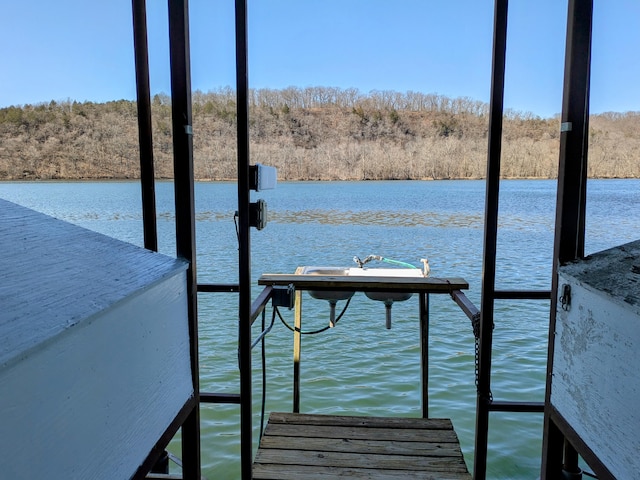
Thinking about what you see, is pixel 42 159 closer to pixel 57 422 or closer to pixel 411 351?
pixel 411 351

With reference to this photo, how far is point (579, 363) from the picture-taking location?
4.39 ft

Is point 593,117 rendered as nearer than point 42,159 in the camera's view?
Yes

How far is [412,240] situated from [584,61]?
1749cm

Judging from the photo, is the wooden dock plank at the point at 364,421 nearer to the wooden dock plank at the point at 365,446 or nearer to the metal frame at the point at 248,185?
the wooden dock plank at the point at 365,446

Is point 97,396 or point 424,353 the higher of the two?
point 97,396

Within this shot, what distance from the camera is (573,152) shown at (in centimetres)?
150

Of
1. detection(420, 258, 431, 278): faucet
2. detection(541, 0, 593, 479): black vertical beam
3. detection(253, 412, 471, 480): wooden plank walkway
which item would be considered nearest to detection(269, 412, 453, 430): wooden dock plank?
detection(253, 412, 471, 480): wooden plank walkway

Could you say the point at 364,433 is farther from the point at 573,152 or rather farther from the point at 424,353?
the point at 573,152

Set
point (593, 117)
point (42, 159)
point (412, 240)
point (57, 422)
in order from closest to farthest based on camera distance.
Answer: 1. point (57, 422)
2. point (593, 117)
3. point (42, 159)
4. point (412, 240)

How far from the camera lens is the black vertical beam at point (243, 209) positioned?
158 centimetres

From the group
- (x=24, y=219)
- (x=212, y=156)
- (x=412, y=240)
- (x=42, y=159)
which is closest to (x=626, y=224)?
(x=412, y=240)

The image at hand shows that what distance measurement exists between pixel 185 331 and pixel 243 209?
1.54 ft

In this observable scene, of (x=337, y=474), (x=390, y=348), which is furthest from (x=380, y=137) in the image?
Answer: (x=337, y=474)

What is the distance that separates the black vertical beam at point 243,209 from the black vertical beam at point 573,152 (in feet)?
3.49
